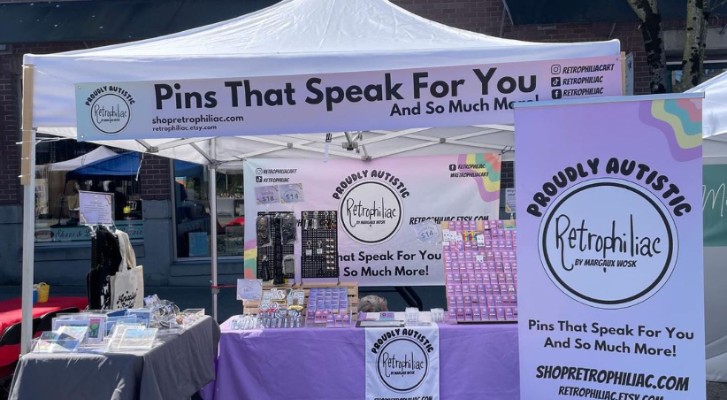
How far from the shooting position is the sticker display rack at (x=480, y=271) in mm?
4992

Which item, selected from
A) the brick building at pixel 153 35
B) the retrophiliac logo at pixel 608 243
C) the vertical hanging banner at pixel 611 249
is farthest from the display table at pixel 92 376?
the brick building at pixel 153 35

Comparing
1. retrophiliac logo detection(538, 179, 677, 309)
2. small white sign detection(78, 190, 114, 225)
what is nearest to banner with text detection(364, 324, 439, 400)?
retrophiliac logo detection(538, 179, 677, 309)

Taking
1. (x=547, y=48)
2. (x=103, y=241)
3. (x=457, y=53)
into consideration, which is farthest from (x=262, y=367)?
(x=547, y=48)

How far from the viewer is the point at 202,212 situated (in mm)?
10789

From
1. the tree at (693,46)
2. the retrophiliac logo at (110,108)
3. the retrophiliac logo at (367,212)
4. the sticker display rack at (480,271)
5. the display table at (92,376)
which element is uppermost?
the tree at (693,46)

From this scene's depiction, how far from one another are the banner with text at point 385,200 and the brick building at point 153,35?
10.8ft

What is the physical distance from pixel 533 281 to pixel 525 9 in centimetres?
674

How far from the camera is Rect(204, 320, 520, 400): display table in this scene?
4887mm

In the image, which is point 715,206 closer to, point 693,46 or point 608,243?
point 693,46

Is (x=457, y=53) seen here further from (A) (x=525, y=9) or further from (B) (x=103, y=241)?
(A) (x=525, y=9)

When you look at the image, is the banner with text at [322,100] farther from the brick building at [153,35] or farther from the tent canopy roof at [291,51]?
the brick building at [153,35]

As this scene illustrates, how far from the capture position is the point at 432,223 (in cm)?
677

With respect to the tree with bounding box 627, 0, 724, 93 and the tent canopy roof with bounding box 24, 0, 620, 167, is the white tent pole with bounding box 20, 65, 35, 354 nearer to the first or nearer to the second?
the tent canopy roof with bounding box 24, 0, 620, 167

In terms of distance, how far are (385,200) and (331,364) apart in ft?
7.33
